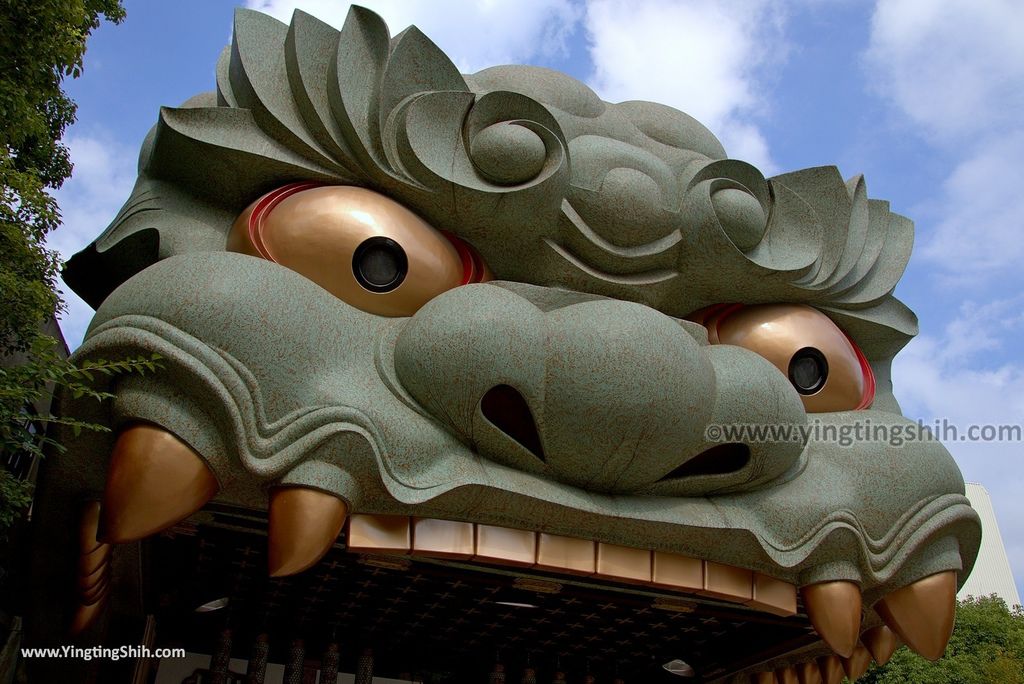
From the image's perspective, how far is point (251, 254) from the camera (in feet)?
23.7

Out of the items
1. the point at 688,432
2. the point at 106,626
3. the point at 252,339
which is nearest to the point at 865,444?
the point at 688,432

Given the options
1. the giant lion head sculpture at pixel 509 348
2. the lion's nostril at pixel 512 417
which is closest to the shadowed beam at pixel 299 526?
the giant lion head sculpture at pixel 509 348

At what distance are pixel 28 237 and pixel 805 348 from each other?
7309 mm

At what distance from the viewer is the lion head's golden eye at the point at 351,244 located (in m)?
7.10

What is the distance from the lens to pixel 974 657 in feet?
70.7

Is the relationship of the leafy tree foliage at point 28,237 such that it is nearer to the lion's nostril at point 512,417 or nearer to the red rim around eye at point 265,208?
the red rim around eye at point 265,208

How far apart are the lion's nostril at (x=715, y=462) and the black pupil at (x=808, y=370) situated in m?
1.51

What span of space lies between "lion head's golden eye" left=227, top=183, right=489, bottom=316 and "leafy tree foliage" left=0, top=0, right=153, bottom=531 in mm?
1704

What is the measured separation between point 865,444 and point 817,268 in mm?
1892

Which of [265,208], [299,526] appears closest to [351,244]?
[265,208]

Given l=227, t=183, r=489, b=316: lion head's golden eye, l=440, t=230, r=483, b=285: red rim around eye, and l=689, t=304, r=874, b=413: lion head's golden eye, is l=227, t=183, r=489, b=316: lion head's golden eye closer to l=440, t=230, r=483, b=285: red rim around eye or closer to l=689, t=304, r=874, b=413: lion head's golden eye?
l=440, t=230, r=483, b=285: red rim around eye

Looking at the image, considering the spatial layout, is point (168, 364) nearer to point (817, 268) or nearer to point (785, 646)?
point (817, 268)

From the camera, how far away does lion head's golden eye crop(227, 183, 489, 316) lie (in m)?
7.10

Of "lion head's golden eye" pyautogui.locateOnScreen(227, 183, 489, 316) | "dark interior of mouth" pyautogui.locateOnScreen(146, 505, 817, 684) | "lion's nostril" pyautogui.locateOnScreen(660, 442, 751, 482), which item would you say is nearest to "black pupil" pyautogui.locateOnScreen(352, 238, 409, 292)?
"lion head's golden eye" pyautogui.locateOnScreen(227, 183, 489, 316)
